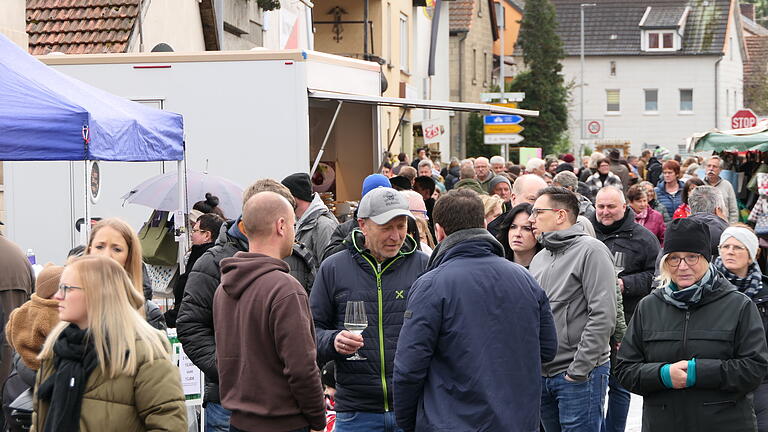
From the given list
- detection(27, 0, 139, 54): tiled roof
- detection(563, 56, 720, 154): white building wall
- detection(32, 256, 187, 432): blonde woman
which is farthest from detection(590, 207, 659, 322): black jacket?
detection(563, 56, 720, 154): white building wall

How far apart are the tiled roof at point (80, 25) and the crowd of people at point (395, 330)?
10.8 m

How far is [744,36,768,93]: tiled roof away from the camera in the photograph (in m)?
84.3

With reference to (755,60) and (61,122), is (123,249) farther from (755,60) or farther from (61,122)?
(755,60)

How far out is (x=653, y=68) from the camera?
7731 centimetres

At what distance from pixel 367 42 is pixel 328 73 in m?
19.0

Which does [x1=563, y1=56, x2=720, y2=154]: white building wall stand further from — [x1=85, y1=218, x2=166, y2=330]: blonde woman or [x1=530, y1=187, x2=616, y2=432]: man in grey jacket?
[x1=85, y1=218, x2=166, y2=330]: blonde woman

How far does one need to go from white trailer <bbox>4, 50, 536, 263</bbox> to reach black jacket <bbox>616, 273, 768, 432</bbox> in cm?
735

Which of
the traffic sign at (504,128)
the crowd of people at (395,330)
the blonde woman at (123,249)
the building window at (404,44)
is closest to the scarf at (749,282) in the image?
the crowd of people at (395,330)

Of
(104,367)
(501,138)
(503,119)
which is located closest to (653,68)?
(501,138)

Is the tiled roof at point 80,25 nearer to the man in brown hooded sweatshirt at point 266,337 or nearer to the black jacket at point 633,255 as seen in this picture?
the black jacket at point 633,255

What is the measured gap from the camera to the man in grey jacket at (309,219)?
8656 mm

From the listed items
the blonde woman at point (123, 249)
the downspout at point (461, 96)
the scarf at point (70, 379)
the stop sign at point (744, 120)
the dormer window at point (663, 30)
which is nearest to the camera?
the scarf at point (70, 379)

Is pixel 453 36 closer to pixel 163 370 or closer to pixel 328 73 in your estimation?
pixel 328 73

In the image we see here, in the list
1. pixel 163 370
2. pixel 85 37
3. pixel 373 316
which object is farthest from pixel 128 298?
pixel 85 37
